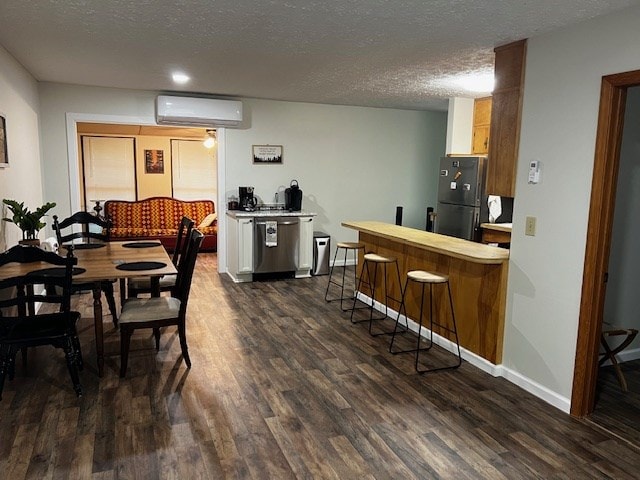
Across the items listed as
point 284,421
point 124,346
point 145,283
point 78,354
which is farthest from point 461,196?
point 78,354

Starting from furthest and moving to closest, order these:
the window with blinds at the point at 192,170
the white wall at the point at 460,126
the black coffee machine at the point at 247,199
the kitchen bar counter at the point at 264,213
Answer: the window with blinds at the point at 192,170 < the black coffee machine at the point at 247,199 < the kitchen bar counter at the point at 264,213 < the white wall at the point at 460,126

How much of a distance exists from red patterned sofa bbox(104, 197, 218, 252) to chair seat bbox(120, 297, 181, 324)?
447 cm

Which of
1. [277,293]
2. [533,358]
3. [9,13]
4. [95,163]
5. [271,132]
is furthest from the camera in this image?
[95,163]

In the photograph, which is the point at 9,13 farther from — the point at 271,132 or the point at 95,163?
the point at 95,163

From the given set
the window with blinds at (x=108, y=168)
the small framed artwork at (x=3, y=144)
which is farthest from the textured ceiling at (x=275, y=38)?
the window with blinds at (x=108, y=168)

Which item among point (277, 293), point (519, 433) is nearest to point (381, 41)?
point (519, 433)

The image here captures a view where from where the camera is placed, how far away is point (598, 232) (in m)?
Result: 2.67

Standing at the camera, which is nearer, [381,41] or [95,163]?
[381,41]

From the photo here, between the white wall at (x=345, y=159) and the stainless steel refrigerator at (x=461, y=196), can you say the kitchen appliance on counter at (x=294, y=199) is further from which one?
the stainless steel refrigerator at (x=461, y=196)

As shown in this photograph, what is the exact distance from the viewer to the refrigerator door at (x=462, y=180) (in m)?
5.24

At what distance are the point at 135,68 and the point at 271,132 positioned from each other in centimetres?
231

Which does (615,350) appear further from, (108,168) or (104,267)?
(108,168)

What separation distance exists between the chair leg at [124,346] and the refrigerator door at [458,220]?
376 centimetres

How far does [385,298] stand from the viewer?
4793 millimetres
